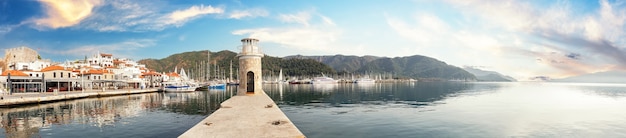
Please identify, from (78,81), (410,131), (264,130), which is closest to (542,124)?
(410,131)

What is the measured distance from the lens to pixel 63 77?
67125 mm

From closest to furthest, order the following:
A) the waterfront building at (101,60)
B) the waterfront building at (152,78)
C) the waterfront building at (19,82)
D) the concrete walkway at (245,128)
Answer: the concrete walkway at (245,128) < the waterfront building at (19,82) < the waterfront building at (152,78) < the waterfront building at (101,60)

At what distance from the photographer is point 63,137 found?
1755 centimetres

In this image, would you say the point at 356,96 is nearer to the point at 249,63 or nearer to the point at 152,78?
the point at 249,63

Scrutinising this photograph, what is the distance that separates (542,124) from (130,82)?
9116 cm

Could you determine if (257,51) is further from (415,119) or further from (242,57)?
(415,119)

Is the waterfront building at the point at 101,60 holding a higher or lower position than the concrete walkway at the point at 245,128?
higher

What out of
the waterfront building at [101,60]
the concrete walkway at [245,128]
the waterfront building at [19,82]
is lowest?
the concrete walkway at [245,128]

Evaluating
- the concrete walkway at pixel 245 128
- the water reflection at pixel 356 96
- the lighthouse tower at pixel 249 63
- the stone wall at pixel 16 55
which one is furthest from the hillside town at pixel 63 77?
the concrete walkway at pixel 245 128

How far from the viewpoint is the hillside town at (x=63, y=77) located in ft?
187

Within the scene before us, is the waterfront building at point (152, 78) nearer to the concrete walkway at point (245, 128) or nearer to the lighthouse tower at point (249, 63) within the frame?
the lighthouse tower at point (249, 63)

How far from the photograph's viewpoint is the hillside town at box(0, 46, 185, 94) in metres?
57.0

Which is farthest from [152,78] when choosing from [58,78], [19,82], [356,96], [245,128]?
[245,128]

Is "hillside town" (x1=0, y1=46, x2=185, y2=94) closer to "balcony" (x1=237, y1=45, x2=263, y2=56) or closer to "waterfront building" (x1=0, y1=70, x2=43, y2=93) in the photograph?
"waterfront building" (x1=0, y1=70, x2=43, y2=93)
